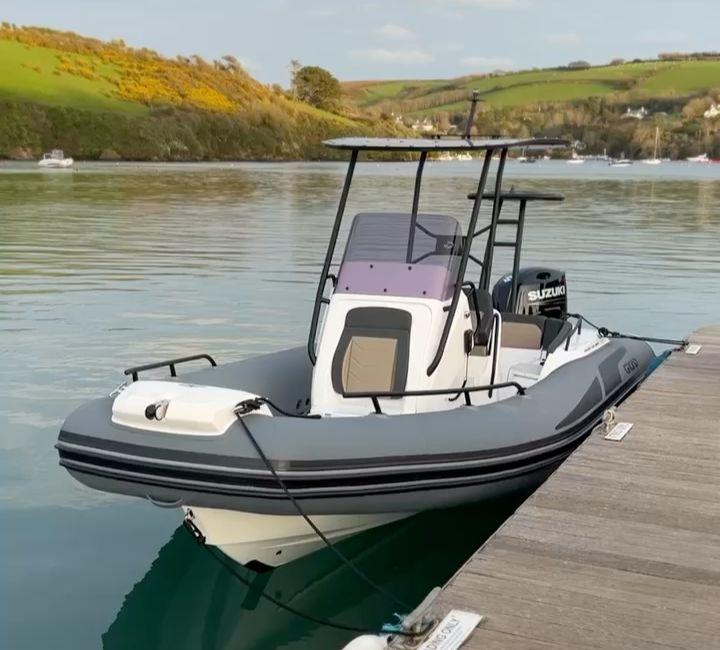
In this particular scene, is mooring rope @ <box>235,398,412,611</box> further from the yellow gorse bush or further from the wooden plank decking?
the yellow gorse bush

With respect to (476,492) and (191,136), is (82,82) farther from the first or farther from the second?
(476,492)

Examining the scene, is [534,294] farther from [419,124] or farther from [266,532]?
[419,124]

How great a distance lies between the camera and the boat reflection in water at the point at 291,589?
414 centimetres

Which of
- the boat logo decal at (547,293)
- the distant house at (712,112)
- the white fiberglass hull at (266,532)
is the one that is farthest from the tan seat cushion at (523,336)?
the distant house at (712,112)

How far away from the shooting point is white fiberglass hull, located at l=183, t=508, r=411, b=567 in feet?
13.9

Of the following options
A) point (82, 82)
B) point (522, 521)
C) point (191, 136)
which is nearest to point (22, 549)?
point (522, 521)

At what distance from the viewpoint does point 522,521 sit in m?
3.81

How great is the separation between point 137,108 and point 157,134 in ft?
19.2

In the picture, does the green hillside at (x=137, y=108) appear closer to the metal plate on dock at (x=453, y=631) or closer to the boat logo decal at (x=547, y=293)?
the boat logo decal at (x=547, y=293)

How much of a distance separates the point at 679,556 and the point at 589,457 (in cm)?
111

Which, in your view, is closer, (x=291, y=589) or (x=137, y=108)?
(x=291, y=589)

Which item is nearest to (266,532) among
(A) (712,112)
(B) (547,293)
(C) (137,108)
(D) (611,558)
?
(D) (611,558)

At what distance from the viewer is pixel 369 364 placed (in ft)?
16.3

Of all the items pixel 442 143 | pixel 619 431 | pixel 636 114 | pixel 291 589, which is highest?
pixel 636 114
